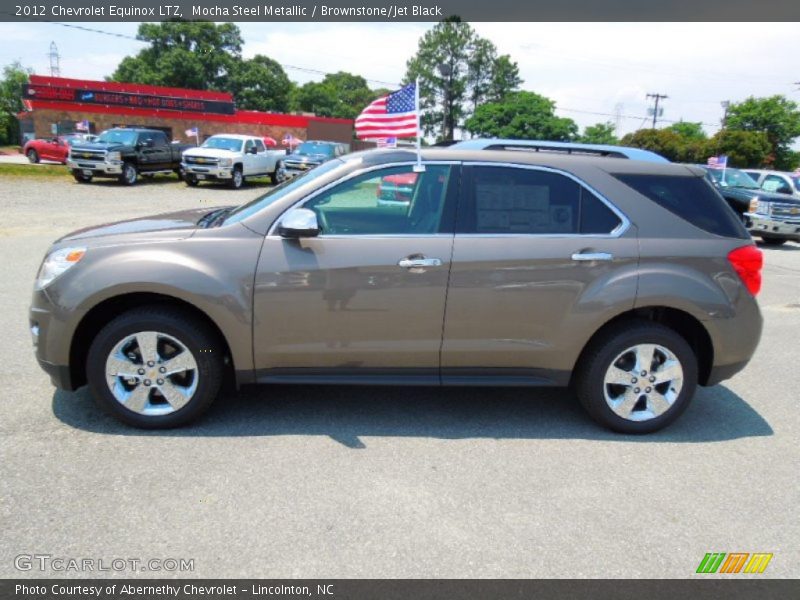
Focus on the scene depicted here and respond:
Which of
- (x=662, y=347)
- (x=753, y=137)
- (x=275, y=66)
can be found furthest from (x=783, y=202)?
(x=275, y=66)

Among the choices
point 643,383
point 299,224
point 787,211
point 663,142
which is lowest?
point 643,383

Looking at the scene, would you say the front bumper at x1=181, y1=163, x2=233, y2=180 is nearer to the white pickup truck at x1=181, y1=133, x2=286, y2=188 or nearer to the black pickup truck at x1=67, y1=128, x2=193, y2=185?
the white pickup truck at x1=181, y1=133, x2=286, y2=188

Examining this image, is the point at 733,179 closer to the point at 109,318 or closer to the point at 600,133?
the point at 109,318

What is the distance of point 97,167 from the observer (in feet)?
70.9

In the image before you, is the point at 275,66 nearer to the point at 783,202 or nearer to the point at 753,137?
the point at 753,137

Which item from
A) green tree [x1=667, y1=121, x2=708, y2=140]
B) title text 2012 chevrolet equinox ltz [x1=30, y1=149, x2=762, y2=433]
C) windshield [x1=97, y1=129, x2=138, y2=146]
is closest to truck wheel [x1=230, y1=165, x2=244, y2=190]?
windshield [x1=97, y1=129, x2=138, y2=146]

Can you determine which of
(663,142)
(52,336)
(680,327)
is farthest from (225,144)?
(663,142)

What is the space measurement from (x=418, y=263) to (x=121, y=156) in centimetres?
2110

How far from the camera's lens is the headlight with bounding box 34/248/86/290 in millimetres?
3771

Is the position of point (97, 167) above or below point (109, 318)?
above

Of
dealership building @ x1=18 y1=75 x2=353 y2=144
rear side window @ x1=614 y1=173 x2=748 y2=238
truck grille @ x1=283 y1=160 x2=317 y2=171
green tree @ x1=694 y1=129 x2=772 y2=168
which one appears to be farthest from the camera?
green tree @ x1=694 y1=129 x2=772 y2=168

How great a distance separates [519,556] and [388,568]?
23.9 inches

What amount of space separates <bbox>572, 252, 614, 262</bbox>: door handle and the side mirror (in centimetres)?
163

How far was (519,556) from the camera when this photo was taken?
2.83 m
